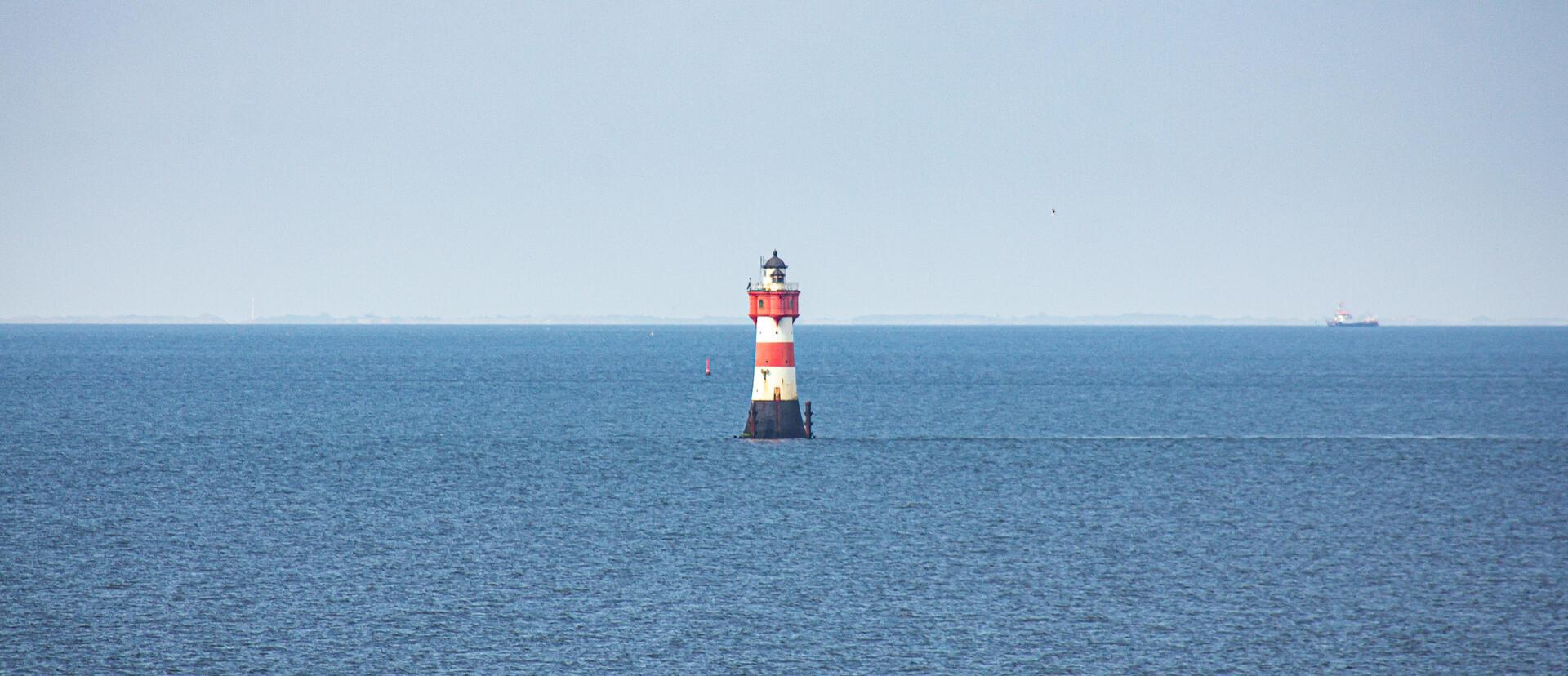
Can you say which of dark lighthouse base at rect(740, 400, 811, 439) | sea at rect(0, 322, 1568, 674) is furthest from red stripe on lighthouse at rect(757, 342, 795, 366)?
sea at rect(0, 322, 1568, 674)

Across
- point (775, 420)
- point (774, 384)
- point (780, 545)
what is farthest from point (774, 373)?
point (780, 545)

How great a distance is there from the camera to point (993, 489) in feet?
185

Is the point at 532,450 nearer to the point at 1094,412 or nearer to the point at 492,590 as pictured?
the point at 492,590

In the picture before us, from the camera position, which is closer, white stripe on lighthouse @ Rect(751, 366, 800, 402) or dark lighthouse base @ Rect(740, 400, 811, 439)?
white stripe on lighthouse @ Rect(751, 366, 800, 402)

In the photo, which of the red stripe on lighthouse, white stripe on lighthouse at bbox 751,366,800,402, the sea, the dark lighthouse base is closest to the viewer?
the sea

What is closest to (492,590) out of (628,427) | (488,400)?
(628,427)

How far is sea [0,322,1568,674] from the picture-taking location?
32.0 m

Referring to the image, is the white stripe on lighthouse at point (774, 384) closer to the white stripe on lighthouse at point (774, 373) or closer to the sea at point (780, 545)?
the white stripe on lighthouse at point (774, 373)

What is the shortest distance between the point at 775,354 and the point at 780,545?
1439 centimetres

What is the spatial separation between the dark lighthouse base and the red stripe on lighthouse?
2007 mm

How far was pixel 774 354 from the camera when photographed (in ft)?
187

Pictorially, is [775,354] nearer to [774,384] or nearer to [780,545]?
[774,384]

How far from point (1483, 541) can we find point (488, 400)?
76851 millimetres

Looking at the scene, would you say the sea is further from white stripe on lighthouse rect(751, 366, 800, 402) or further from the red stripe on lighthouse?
the red stripe on lighthouse
